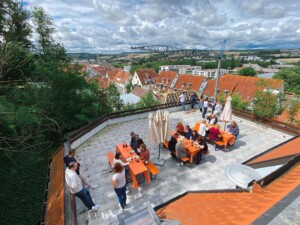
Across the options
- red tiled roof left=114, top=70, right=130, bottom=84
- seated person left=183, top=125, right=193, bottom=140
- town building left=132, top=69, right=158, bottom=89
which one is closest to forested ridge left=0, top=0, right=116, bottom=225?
seated person left=183, top=125, right=193, bottom=140

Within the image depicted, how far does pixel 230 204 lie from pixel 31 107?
10011 mm

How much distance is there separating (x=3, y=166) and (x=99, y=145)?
225 inches

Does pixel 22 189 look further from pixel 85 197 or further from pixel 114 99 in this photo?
pixel 114 99

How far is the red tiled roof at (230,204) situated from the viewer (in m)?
3.08

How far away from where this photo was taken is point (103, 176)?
688cm

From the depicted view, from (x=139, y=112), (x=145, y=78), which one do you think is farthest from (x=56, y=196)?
(x=145, y=78)

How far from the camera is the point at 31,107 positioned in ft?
30.3

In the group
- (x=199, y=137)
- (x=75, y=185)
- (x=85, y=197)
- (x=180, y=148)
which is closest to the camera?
(x=75, y=185)

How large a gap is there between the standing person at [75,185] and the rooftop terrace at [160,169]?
12.5 inches

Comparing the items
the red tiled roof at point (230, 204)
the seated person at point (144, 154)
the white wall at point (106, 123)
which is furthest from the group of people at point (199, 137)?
the white wall at point (106, 123)

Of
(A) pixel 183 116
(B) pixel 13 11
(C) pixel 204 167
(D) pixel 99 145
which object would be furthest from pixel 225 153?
(B) pixel 13 11

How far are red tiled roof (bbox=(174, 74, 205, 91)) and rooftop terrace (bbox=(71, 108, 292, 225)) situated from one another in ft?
117

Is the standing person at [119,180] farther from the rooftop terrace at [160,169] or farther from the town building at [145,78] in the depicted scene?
the town building at [145,78]

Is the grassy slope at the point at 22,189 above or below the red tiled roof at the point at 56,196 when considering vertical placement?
below
